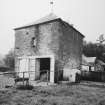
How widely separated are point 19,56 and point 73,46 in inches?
257

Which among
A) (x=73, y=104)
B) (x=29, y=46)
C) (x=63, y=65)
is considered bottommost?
(x=73, y=104)

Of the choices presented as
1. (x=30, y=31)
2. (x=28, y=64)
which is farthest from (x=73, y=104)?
(x=30, y=31)

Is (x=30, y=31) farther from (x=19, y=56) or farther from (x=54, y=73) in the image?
(x=54, y=73)

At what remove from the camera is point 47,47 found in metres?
13.3

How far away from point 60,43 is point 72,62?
153 inches

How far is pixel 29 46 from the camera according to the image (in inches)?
586

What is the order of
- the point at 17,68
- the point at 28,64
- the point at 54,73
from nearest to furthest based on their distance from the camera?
the point at 54,73, the point at 28,64, the point at 17,68

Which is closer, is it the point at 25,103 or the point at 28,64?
the point at 25,103

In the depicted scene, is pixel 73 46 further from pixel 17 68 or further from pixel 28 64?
pixel 17 68

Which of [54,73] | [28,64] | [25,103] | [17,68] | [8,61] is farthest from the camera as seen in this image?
[8,61]

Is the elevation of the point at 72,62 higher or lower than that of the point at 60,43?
lower

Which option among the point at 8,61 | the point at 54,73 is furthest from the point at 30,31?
the point at 8,61

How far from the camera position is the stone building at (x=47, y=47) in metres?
12.8

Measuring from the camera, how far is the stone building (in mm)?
12805
